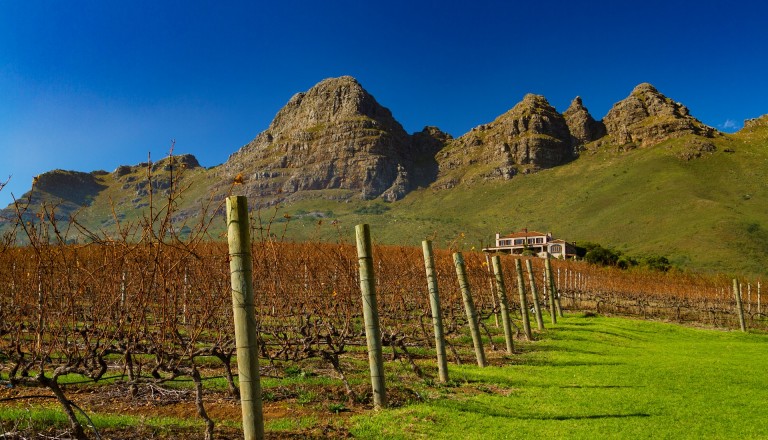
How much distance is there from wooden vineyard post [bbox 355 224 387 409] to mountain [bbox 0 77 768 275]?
25.7m

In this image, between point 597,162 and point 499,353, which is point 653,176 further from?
point 499,353

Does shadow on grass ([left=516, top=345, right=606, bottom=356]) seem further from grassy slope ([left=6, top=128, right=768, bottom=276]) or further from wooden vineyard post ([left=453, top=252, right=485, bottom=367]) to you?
grassy slope ([left=6, top=128, right=768, bottom=276])

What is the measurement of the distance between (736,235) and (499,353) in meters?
68.9

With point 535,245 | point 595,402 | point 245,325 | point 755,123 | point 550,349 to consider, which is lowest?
point 550,349

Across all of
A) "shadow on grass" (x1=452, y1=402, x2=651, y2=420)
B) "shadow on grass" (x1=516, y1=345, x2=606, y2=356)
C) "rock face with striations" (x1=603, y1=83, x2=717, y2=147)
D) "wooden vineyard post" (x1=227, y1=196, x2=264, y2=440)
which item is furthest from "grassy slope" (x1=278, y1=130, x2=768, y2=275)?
"wooden vineyard post" (x1=227, y1=196, x2=264, y2=440)

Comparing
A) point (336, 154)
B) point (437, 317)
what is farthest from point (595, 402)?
point (336, 154)

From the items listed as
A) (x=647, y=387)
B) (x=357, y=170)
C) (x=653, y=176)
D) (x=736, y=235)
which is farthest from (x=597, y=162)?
(x=647, y=387)

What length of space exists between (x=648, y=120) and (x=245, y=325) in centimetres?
16153

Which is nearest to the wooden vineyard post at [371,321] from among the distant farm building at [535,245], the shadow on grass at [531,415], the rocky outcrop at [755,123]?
the shadow on grass at [531,415]

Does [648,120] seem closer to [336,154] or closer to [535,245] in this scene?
[535,245]

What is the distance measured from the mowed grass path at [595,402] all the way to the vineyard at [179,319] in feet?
3.00

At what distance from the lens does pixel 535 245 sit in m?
76.3

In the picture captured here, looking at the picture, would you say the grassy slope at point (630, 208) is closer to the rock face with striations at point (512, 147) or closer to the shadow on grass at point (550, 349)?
the rock face with striations at point (512, 147)

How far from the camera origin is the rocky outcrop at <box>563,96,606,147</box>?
16025 cm
